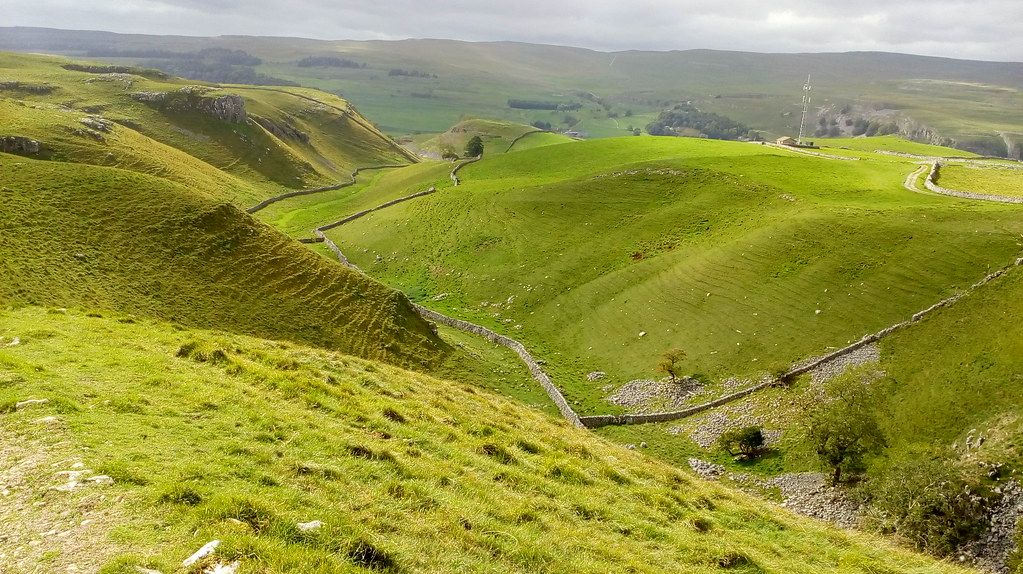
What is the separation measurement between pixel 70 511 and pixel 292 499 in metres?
3.99

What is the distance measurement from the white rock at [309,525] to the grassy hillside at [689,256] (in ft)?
114

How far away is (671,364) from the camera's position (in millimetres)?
43594

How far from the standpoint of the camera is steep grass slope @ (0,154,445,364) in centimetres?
3588

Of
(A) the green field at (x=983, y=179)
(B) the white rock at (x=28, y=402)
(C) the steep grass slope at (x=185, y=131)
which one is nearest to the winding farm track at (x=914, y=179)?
(A) the green field at (x=983, y=179)

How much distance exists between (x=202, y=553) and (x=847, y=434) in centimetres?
3165

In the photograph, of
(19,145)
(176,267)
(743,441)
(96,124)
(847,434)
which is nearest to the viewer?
(847,434)

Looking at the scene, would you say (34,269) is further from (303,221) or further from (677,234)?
(303,221)

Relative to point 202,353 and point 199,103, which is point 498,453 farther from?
point 199,103

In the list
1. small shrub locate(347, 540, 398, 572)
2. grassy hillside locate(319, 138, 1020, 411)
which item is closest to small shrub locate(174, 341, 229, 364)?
small shrub locate(347, 540, 398, 572)

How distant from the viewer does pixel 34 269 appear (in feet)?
112

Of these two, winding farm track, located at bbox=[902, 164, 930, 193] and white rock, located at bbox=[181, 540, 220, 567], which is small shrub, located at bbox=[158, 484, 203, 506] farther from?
winding farm track, located at bbox=[902, 164, 930, 193]

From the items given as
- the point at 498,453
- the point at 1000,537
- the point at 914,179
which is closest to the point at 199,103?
the point at 914,179

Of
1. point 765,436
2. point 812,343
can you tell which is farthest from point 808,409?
point 812,343

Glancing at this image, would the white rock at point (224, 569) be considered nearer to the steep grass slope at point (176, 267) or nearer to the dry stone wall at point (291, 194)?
the steep grass slope at point (176, 267)
